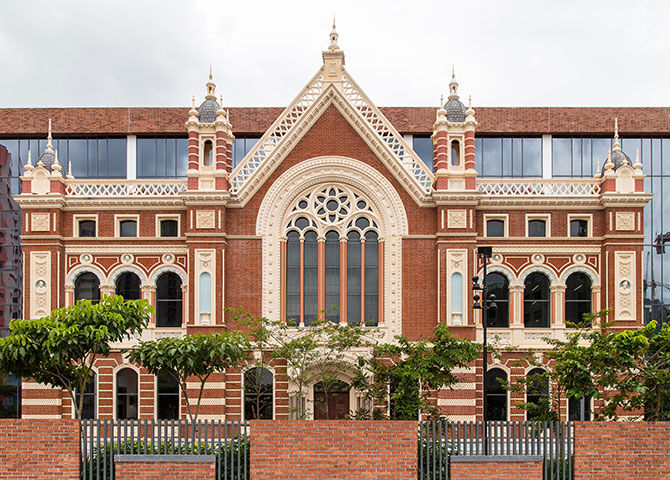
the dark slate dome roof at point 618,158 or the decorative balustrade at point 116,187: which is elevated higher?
the dark slate dome roof at point 618,158

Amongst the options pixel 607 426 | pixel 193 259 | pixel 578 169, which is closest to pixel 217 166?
pixel 193 259

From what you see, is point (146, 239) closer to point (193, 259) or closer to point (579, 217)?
point (193, 259)

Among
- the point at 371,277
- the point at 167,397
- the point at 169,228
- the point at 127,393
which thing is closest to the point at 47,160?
the point at 169,228

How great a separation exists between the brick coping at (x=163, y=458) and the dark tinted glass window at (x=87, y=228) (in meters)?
19.2

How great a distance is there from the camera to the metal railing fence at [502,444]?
22.8 metres

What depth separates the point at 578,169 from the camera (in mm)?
53500

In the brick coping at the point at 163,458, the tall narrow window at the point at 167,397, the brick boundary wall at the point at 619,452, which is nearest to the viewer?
the brick coping at the point at 163,458

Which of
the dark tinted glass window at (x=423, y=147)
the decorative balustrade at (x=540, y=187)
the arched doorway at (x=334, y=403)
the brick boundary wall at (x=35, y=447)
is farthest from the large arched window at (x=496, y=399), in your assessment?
the brick boundary wall at (x=35, y=447)

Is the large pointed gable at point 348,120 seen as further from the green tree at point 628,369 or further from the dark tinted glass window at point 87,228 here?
the green tree at point 628,369

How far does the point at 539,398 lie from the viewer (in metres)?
34.2

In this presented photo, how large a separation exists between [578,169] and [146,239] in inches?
1187

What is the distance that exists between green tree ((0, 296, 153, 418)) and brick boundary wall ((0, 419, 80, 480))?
3125 millimetres

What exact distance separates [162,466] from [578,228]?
2515 centimetres

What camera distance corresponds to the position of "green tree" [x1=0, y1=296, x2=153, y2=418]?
2616 centimetres
